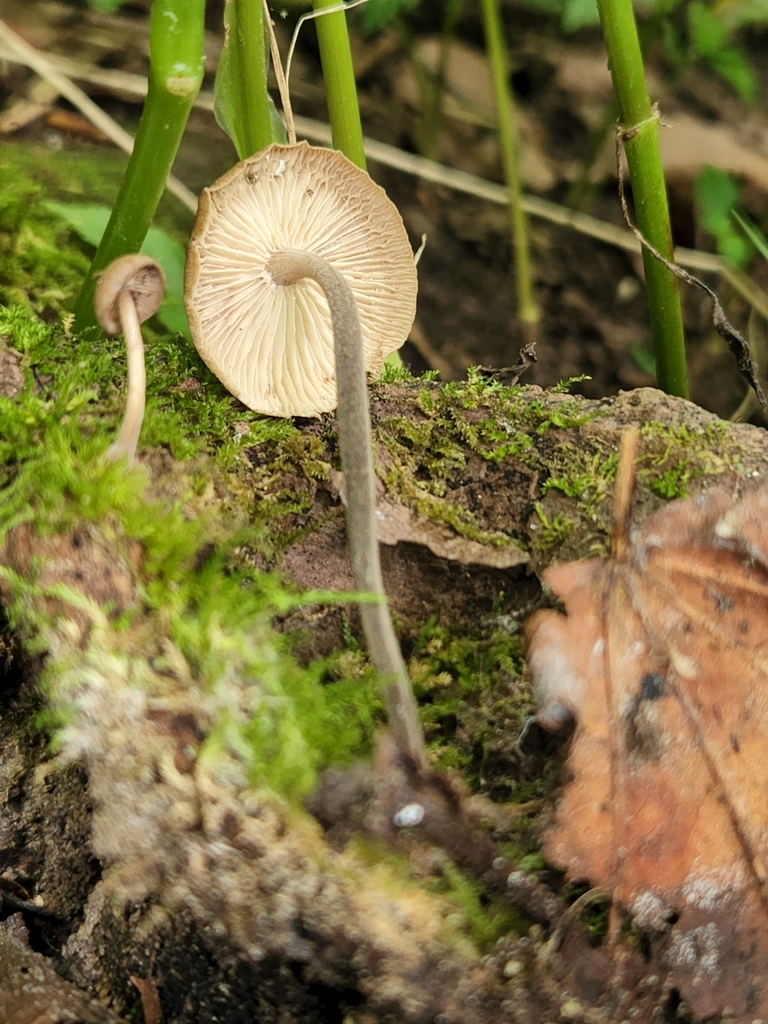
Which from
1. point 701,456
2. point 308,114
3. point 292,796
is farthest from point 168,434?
point 308,114

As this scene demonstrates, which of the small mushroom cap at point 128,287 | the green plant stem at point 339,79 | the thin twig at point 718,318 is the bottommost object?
the small mushroom cap at point 128,287

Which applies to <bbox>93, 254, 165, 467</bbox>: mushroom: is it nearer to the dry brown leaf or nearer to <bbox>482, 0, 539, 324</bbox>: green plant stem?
the dry brown leaf

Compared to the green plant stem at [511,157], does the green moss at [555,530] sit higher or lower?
lower

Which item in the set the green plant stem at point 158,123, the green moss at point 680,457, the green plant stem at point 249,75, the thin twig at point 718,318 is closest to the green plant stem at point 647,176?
the thin twig at point 718,318

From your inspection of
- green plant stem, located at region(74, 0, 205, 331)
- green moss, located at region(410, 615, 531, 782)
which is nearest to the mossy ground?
green moss, located at region(410, 615, 531, 782)

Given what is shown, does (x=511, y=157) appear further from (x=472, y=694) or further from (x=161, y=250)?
(x=472, y=694)

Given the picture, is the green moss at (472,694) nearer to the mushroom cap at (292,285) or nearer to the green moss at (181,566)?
the green moss at (181,566)

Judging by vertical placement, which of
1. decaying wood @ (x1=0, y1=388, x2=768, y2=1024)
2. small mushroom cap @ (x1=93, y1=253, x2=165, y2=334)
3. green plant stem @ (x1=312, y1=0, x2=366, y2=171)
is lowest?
decaying wood @ (x1=0, y1=388, x2=768, y2=1024)

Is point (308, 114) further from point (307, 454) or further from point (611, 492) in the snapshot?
point (611, 492)
